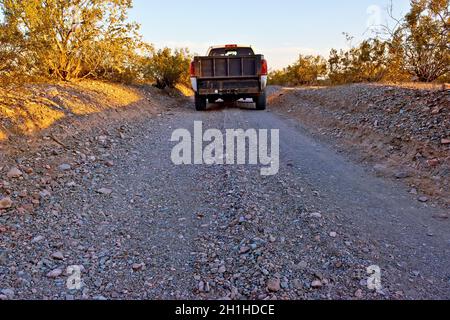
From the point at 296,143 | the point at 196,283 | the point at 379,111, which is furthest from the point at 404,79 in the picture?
the point at 196,283

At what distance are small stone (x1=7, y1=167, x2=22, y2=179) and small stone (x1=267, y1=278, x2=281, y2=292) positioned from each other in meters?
3.19

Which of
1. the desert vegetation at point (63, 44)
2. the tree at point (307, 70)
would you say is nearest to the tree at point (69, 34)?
the desert vegetation at point (63, 44)

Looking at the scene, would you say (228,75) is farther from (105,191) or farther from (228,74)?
(105,191)

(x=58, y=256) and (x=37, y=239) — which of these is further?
(x=37, y=239)

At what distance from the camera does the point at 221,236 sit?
3.03 meters

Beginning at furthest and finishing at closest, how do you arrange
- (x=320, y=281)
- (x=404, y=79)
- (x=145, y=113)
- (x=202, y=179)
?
(x=404, y=79)
(x=145, y=113)
(x=202, y=179)
(x=320, y=281)

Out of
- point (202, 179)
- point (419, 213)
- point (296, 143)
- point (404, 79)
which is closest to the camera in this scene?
point (419, 213)

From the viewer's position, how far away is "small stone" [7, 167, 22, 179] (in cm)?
385

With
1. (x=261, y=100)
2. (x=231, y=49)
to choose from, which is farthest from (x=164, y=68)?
(x=261, y=100)

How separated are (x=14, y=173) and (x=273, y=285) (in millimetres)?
3264

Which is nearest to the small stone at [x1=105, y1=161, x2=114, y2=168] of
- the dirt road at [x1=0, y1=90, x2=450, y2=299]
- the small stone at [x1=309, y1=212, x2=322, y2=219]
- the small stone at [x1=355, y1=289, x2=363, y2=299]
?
the dirt road at [x1=0, y1=90, x2=450, y2=299]
